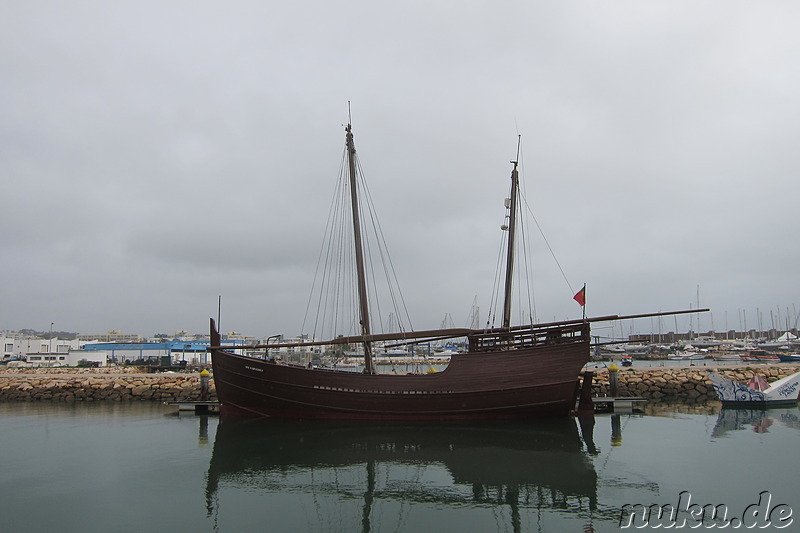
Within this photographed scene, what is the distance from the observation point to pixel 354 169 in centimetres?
2195

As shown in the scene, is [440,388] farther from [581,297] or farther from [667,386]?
[667,386]

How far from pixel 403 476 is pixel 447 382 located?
6.34 m

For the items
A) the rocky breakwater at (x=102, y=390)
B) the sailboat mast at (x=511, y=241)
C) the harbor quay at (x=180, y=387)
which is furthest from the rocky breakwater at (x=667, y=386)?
the rocky breakwater at (x=102, y=390)

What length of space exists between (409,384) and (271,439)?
5221 mm

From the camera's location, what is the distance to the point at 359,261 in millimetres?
21391

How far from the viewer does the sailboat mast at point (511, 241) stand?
70.1 ft

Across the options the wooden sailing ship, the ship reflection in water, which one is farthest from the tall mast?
the ship reflection in water

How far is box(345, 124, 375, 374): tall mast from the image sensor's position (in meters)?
20.3

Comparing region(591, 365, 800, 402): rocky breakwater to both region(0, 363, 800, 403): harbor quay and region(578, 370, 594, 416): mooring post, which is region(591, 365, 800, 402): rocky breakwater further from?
region(578, 370, 594, 416): mooring post

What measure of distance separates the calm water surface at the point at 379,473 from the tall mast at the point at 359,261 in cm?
283

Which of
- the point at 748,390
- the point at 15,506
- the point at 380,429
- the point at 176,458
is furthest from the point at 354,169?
the point at 748,390

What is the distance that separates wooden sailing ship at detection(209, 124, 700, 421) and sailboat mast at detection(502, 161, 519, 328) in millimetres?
1617

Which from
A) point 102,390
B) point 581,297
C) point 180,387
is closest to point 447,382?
point 581,297

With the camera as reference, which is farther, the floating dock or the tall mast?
the floating dock
